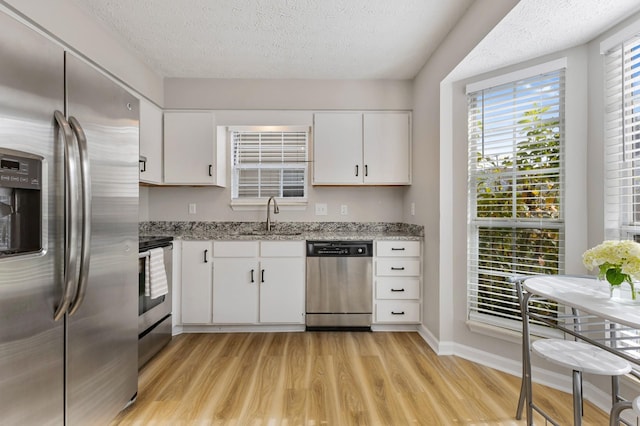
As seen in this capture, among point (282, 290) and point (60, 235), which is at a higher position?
point (60, 235)

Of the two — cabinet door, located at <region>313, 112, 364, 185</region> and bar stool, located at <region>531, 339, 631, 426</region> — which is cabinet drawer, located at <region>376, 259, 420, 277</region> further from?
bar stool, located at <region>531, 339, 631, 426</region>

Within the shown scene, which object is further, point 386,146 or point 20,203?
point 386,146

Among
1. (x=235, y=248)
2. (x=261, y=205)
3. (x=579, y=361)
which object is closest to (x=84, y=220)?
(x=235, y=248)

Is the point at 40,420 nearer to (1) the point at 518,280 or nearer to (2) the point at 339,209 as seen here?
(1) the point at 518,280

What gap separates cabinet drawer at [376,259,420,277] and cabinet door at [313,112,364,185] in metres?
0.90

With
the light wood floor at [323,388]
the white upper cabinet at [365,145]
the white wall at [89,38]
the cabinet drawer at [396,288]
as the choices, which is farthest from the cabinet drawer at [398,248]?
the white wall at [89,38]

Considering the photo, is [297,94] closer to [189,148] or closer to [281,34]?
[281,34]

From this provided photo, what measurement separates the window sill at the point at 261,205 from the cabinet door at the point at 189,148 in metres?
0.40

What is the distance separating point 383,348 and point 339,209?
150cm

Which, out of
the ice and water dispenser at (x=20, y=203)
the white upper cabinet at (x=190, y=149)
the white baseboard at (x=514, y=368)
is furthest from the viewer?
the white upper cabinet at (x=190, y=149)

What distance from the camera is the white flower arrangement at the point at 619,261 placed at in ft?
4.22

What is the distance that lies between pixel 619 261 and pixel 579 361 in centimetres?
44

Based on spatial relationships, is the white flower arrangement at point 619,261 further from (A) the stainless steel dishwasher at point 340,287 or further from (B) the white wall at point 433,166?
(A) the stainless steel dishwasher at point 340,287

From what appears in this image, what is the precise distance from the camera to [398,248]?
3.01 m
